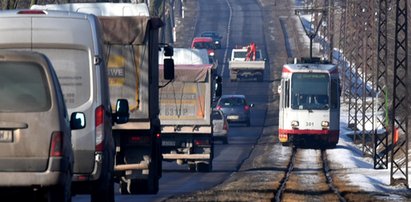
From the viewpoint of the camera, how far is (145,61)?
78.5 feet

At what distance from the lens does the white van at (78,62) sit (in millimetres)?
17594

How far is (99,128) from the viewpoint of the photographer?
58.4ft

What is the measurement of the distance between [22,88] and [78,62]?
3.68 meters

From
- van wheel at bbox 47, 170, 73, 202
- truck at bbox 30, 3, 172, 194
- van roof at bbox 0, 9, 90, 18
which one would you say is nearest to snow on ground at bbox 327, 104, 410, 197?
truck at bbox 30, 3, 172, 194

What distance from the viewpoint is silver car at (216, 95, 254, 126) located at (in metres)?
62.5

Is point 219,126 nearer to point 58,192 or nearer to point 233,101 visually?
point 233,101

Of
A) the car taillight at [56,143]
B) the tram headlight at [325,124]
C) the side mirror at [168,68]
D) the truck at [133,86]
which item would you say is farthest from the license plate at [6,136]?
the tram headlight at [325,124]

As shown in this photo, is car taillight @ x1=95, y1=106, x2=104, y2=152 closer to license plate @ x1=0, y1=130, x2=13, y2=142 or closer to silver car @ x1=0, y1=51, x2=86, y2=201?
silver car @ x1=0, y1=51, x2=86, y2=201

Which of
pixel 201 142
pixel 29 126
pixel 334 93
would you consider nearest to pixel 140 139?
pixel 29 126

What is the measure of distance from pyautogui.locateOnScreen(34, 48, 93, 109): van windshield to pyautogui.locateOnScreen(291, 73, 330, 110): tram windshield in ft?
103

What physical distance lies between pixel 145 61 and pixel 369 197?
18.2 feet

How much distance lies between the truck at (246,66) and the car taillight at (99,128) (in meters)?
63.7

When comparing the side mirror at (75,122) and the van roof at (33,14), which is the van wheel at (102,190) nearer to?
the van roof at (33,14)

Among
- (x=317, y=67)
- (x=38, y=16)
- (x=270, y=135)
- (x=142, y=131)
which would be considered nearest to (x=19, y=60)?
(x=38, y=16)
